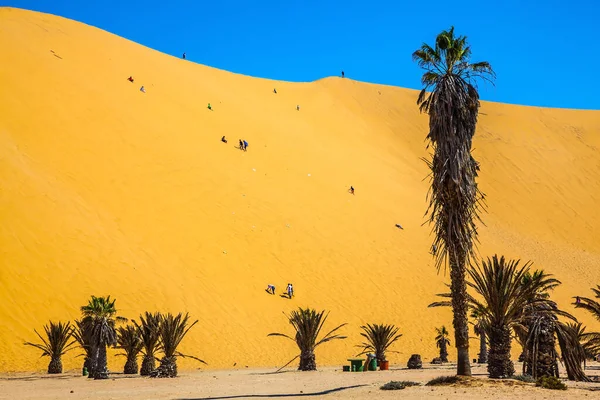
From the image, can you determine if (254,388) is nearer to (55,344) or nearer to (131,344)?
(131,344)

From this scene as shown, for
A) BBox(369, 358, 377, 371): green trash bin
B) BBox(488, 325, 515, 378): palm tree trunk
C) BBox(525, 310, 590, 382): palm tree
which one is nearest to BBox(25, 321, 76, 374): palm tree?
BBox(369, 358, 377, 371): green trash bin

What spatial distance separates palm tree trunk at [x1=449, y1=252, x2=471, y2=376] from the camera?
A: 51.3 feet

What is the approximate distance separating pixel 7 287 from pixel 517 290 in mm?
19238

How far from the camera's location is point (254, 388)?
16938mm

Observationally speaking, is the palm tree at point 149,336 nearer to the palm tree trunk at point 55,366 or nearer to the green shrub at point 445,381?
the palm tree trunk at point 55,366

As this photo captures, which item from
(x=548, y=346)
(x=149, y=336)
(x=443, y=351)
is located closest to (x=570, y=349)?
(x=548, y=346)

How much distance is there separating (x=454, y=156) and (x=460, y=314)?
3.66 meters

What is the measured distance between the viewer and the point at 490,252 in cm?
4597

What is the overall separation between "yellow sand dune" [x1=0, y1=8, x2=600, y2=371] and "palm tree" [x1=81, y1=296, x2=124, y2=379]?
4308mm

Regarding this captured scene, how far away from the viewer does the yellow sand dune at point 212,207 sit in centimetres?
2931

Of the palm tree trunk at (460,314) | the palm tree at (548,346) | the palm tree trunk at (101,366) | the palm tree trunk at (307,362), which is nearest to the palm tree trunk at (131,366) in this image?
the palm tree trunk at (101,366)

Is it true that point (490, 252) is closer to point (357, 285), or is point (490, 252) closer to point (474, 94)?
point (357, 285)

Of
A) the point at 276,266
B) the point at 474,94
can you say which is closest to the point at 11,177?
the point at 276,266

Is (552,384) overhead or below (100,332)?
below
